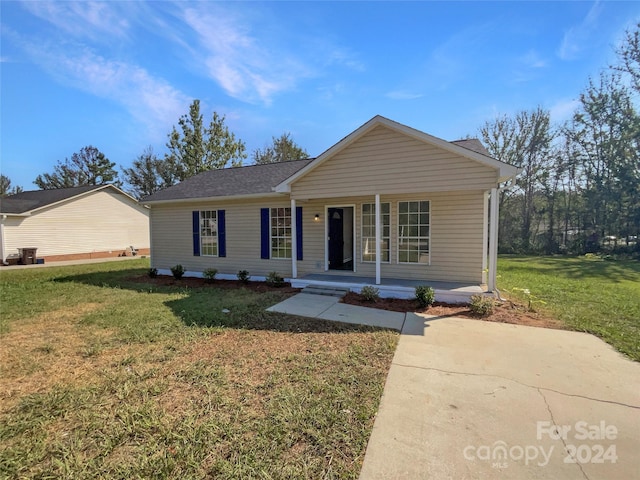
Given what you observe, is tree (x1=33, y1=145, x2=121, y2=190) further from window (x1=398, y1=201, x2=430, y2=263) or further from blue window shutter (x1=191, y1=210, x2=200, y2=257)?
window (x1=398, y1=201, x2=430, y2=263)

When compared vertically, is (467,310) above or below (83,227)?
below

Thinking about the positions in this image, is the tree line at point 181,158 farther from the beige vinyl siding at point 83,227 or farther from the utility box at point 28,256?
the utility box at point 28,256

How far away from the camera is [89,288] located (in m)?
8.98

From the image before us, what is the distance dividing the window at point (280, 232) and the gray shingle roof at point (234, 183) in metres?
0.87

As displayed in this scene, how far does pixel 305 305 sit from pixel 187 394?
3.62 m

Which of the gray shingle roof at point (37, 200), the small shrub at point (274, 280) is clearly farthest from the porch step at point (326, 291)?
the gray shingle roof at point (37, 200)

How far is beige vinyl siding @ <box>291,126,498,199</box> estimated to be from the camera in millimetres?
6371

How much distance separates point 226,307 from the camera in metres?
6.53

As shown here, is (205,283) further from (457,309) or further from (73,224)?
(73,224)

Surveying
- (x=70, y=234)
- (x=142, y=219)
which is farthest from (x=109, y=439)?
(x=142, y=219)

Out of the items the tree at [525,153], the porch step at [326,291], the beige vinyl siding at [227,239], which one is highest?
the tree at [525,153]

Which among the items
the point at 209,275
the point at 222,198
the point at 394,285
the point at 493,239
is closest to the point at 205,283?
the point at 209,275

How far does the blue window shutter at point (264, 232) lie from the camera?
9383mm

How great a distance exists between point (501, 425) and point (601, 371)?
7.02 feet
